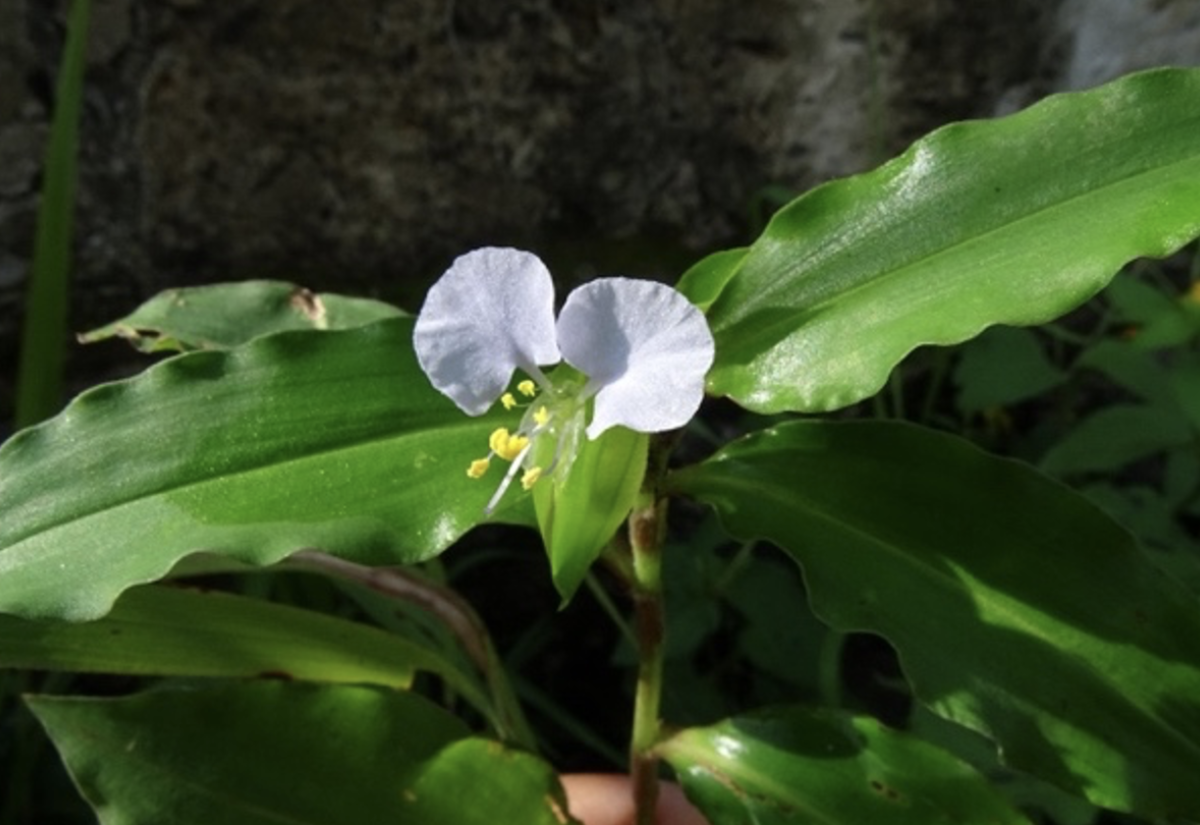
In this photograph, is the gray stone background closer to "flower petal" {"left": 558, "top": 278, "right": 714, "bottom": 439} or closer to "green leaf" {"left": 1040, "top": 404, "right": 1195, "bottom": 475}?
"green leaf" {"left": 1040, "top": 404, "right": 1195, "bottom": 475}

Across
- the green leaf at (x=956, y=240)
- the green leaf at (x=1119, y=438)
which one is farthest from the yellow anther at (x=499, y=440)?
the green leaf at (x=1119, y=438)

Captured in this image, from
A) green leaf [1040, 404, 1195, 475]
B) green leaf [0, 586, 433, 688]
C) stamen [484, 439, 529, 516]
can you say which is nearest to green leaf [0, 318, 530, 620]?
stamen [484, 439, 529, 516]

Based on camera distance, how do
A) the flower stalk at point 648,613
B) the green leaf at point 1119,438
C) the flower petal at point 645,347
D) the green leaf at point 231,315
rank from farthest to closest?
the green leaf at point 1119,438 < the green leaf at point 231,315 < the flower stalk at point 648,613 < the flower petal at point 645,347

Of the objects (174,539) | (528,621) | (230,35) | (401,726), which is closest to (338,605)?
(528,621)

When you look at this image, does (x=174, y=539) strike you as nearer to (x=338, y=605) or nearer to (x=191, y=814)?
(x=191, y=814)

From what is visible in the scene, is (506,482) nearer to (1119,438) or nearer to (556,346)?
(556,346)

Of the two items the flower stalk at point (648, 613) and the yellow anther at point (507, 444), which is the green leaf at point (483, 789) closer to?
the flower stalk at point (648, 613)
